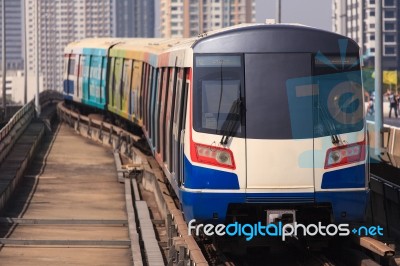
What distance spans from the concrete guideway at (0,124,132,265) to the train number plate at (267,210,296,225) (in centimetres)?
356

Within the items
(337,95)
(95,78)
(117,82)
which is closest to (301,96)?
(337,95)

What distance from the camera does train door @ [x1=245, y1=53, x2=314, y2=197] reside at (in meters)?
15.3

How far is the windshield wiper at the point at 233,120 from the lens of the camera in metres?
15.4

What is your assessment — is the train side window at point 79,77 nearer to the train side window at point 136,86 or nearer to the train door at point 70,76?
the train door at point 70,76

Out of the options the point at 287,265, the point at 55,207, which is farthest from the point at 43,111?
the point at 287,265

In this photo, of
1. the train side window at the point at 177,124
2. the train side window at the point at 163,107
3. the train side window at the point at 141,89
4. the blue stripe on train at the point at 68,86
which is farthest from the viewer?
the blue stripe on train at the point at 68,86

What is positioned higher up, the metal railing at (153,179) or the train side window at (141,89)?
the train side window at (141,89)

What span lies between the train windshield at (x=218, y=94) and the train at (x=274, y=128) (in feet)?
0.04

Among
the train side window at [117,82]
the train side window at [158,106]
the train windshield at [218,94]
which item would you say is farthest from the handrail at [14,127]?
the train windshield at [218,94]

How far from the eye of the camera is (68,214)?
24.6m

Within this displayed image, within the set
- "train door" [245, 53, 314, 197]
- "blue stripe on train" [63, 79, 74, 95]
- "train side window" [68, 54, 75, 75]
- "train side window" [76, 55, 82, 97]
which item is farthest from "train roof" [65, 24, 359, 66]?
"blue stripe on train" [63, 79, 74, 95]

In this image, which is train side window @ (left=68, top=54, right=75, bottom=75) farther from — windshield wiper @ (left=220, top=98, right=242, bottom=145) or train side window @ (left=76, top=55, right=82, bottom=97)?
windshield wiper @ (left=220, top=98, right=242, bottom=145)

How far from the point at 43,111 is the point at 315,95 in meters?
48.9

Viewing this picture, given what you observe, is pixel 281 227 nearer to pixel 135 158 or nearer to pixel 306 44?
pixel 306 44
